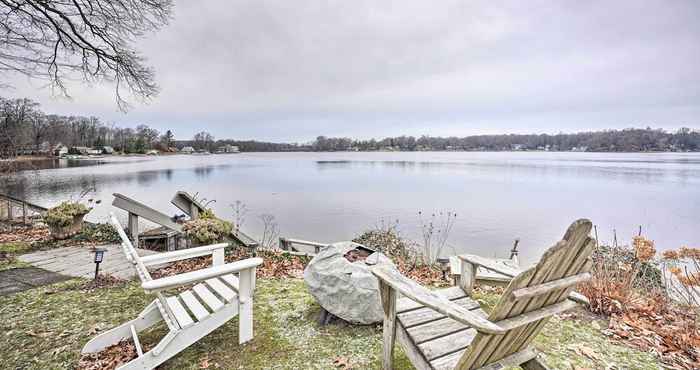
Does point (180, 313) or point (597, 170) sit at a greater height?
point (597, 170)

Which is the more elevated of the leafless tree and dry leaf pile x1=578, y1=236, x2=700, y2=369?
the leafless tree

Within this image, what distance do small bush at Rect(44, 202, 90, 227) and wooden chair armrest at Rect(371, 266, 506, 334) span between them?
764cm

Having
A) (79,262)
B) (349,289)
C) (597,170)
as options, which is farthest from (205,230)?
(597,170)

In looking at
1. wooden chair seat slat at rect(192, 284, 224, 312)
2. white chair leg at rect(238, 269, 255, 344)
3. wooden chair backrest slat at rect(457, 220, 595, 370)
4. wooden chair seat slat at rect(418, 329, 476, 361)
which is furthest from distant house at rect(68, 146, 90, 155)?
wooden chair backrest slat at rect(457, 220, 595, 370)

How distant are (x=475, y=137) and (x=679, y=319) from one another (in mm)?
85466

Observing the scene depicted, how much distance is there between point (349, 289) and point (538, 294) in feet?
6.22

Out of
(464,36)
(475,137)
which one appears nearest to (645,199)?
(464,36)

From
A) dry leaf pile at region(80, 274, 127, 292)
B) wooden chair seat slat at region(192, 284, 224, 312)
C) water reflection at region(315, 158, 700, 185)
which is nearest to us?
wooden chair seat slat at region(192, 284, 224, 312)

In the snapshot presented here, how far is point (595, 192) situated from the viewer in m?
21.1

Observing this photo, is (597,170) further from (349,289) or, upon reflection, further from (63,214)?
(63,214)

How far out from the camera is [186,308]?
2.67 m

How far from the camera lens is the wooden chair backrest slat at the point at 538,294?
144 cm

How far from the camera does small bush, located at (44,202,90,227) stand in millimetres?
6160

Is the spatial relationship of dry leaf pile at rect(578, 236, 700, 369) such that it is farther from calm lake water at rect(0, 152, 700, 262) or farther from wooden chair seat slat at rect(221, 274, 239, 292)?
calm lake water at rect(0, 152, 700, 262)
